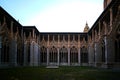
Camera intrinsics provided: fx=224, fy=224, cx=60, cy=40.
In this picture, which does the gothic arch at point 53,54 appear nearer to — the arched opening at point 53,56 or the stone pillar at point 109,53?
the arched opening at point 53,56

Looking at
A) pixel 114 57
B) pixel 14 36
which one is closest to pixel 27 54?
pixel 14 36

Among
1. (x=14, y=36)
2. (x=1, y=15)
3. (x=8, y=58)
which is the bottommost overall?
(x=8, y=58)

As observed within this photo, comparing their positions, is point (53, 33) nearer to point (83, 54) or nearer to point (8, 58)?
point (83, 54)

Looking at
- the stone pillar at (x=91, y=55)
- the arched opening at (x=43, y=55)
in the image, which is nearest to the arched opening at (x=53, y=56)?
the arched opening at (x=43, y=55)

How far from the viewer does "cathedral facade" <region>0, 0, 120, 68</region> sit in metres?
32.9

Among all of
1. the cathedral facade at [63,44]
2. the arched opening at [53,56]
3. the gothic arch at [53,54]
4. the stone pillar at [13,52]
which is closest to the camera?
the cathedral facade at [63,44]

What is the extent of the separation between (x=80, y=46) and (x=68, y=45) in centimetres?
318

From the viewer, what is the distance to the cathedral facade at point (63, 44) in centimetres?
3294

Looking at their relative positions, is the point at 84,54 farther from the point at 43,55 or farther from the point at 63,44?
Result: the point at 43,55

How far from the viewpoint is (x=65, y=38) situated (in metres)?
61.0

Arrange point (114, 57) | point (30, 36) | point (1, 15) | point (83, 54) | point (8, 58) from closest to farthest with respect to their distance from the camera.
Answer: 1. point (114, 57)
2. point (1, 15)
3. point (8, 58)
4. point (30, 36)
5. point (83, 54)

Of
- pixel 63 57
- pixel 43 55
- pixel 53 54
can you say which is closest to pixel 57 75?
pixel 53 54

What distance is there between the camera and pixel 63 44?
59.7 meters

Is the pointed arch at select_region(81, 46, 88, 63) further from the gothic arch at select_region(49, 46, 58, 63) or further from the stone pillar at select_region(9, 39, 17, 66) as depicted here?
the stone pillar at select_region(9, 39, 17, 66)
